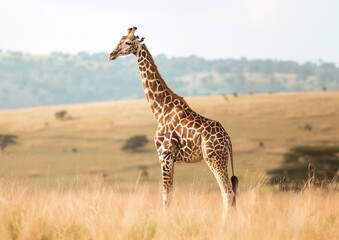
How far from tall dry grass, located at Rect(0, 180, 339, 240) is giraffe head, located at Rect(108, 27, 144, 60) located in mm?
2204

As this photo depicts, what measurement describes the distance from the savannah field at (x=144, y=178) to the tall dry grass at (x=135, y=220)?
0.02 metres

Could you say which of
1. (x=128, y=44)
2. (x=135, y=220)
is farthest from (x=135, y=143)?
(x=135, y=220)

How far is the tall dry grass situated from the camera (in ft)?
36.0

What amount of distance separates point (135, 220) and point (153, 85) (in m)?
3.12

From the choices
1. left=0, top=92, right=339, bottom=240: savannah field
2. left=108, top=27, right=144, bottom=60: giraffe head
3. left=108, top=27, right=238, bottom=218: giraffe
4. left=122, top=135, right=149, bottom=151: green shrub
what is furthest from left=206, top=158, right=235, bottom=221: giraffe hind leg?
left=122, top=135, right=149, bottom=151: green shrub

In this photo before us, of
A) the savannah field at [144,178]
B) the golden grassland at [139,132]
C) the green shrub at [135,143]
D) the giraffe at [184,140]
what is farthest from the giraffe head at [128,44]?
the green shrub at [135,143]

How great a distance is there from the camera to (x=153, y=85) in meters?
13.5

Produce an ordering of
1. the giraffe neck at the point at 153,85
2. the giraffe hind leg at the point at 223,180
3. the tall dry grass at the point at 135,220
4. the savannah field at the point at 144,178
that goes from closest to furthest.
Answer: the tall dry grass at the point at 135,220, the savannah field at the point at 144,178, the giraffe hind leg at the point at 223,180, the giraffe neck at the point at 153,85

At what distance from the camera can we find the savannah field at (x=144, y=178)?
36.9 feet

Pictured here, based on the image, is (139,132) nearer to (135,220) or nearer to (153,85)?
(153,85)

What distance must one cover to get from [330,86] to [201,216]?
621ft

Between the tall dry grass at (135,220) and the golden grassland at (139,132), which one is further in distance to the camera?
the golden grassland at (139,132)

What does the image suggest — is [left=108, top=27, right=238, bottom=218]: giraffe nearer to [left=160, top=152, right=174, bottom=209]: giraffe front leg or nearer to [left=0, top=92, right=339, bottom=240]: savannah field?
[left=160, top=152, right=174, bottom=209]: giraffe front leg

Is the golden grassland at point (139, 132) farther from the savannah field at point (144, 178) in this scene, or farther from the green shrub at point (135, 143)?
the green shrub at point (135, 143)
